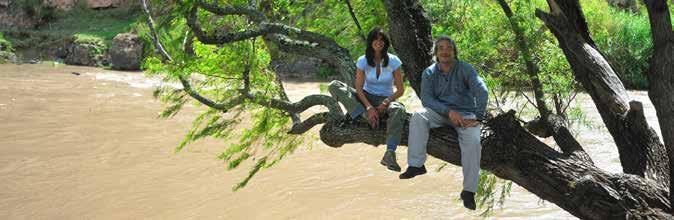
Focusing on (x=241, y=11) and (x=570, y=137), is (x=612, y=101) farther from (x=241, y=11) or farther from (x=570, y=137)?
(x=241, y=11)

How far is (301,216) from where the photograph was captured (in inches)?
351

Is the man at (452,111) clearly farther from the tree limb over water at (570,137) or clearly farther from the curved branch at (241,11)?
the curved branch at (241,11)

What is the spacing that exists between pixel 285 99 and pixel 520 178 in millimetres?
2369

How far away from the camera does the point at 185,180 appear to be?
10.6m

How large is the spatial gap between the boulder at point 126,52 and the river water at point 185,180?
10190mm

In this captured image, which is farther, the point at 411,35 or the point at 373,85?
→ the point at 411,35

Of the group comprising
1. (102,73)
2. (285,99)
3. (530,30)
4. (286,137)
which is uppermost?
(530,30)

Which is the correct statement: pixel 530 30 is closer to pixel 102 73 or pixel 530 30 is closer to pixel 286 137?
pixel 286 137

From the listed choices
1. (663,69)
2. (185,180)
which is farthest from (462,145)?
(185,180)

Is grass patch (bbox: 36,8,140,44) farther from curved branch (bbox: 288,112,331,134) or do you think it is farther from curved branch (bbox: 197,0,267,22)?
curved branch (bbox: 288,112,331,134)

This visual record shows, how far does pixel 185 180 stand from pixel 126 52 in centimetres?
1676

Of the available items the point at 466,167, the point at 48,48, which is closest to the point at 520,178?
the point at 466,167

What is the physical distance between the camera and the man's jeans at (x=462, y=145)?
12.7 feet

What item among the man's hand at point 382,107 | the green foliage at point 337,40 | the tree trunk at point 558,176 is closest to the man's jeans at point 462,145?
the tree trunk at point 558,176
